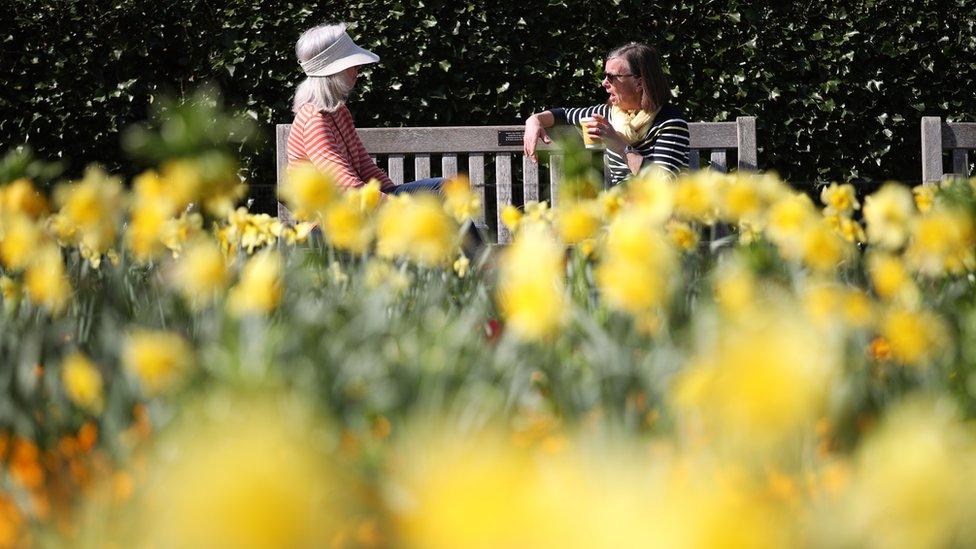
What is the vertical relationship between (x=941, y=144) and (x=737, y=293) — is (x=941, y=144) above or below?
above

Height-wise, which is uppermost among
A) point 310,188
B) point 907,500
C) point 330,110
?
point 330,110

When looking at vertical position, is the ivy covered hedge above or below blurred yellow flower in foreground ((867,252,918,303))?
above

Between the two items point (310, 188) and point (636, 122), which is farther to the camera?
point (636, 122)

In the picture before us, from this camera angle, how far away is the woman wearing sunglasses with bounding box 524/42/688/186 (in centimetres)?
385

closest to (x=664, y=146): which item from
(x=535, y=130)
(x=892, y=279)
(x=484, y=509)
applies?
(x=535, y=130)

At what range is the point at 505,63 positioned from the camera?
521cm

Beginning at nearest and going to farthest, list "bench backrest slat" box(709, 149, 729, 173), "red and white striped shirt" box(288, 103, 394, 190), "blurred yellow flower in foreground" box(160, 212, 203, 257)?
"blurred yellow flower in foreground" box(160, 212, 203, 257), "red and white striped shirt" box(288, 103, 394, 190), "bench backrest slat" box(709, 149, 729, 173)

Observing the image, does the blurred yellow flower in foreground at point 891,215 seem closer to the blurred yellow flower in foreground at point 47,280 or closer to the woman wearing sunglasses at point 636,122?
the blurred yellow flower in foreground at point 47,280

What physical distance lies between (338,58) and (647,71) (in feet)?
3.53

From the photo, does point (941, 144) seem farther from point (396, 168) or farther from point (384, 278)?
point (384, 278)

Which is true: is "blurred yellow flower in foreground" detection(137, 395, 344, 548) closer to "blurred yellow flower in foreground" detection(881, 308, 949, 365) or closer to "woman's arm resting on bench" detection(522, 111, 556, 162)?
"blurred yellow flower in foreground" detection(881, 308, 949, 365)

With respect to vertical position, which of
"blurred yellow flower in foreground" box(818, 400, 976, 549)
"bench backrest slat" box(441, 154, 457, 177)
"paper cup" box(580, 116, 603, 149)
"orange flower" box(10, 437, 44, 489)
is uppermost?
"paper cup" box(580, 116, 603, 149)

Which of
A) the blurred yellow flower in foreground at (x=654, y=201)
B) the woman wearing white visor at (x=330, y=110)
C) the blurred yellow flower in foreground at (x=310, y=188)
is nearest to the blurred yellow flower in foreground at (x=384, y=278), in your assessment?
the blurred yellow flower in foreground at (x=310, y=188)

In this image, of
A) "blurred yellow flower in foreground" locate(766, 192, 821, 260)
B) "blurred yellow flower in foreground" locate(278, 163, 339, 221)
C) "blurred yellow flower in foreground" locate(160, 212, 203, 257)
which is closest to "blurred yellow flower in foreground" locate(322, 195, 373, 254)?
"blurred yellow flower in foreground" locate(278, 163, 339, 221)
